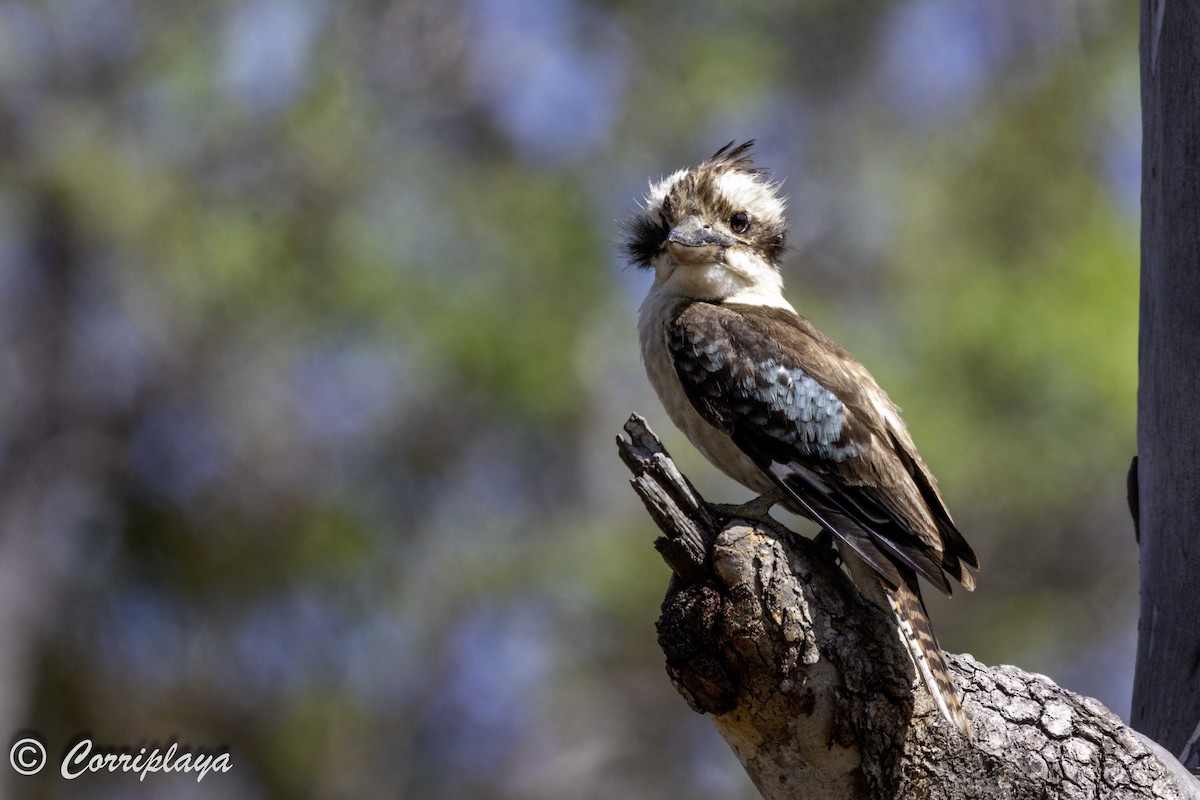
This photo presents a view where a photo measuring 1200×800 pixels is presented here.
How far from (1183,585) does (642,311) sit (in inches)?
72.3

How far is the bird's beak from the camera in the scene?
172 inches

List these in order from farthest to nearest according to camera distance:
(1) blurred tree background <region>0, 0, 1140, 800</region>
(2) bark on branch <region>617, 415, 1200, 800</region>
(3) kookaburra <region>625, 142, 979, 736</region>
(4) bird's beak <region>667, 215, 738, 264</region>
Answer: (1) blurred tree background <region>0, 0, 1140, 800</region> < (4) bird's beak <region>667, 215, 738, 264</region> < (3) kookaburra <region>625, 142, 979, 736</region> < (2) bark on branch <region>617, 415, 1200, 800</region>

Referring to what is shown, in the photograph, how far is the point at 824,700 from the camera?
289 cm

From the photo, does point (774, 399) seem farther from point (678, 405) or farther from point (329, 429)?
point (329, 429)

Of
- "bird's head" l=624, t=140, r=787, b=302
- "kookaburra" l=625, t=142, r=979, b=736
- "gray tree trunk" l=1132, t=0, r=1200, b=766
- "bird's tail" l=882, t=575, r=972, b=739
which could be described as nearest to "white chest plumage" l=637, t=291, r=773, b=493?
"kookaburra" l=625, t=142, r=979, b=736

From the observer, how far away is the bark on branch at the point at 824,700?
2.87 metres

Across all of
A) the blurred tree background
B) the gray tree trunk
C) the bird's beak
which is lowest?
the gray tree trunk

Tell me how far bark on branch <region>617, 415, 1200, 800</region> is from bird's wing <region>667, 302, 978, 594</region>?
28cm

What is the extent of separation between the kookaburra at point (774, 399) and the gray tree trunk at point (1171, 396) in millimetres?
564

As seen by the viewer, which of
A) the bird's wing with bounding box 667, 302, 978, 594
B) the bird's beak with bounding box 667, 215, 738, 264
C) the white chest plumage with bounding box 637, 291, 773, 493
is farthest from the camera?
the bird's beak with bounding box 667, 215, 738, 264

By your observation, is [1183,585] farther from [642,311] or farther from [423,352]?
[423,352]

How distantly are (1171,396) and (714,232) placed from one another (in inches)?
61.3

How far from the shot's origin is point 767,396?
3.78 meters

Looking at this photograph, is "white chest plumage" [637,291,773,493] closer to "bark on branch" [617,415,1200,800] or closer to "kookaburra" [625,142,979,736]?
"kookaburra" [625,142,979,736]
